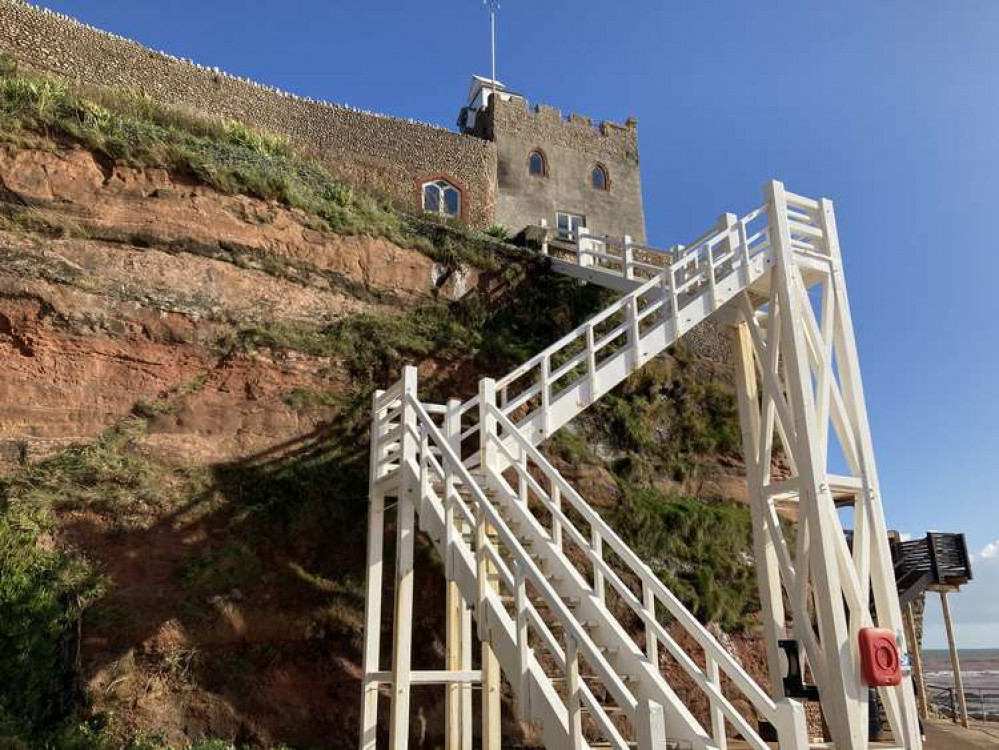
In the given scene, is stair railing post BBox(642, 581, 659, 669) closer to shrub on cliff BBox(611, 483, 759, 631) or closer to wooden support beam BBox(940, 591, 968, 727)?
shrub on cliff BBox(611, 483, 759, 631)

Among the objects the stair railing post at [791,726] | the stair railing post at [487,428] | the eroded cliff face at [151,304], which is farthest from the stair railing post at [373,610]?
the stair railing post at [791,726]

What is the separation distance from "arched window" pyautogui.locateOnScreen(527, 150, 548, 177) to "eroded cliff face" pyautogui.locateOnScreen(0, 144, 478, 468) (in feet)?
50.1

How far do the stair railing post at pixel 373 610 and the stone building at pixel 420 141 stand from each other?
9925 millimetres

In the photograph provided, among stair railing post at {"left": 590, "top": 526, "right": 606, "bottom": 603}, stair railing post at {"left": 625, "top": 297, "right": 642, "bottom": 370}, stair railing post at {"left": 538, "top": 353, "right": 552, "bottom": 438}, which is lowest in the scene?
stair railing post at {"left": 590, "top": 526, "right": 606, "bottom": 603}

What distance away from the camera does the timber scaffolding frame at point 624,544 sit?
7.18 metres

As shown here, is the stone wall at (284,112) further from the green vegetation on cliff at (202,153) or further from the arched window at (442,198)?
the green vegetation on cliff at (202,153)

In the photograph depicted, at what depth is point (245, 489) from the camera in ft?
38.8

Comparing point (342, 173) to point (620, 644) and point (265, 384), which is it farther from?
point (620, 644)

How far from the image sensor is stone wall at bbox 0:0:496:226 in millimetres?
19781

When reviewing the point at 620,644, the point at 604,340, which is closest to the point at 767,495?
the point at 604,340

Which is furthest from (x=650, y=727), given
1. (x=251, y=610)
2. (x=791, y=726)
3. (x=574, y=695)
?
(x=251, y=610)

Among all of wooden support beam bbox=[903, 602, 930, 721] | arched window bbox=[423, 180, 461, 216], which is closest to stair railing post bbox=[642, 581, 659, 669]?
wooden support beam bbox=[903, 602, 930, 721]

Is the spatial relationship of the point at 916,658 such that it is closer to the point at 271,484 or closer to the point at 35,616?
the point at 271,484

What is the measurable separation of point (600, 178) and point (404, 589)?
77.4ft
